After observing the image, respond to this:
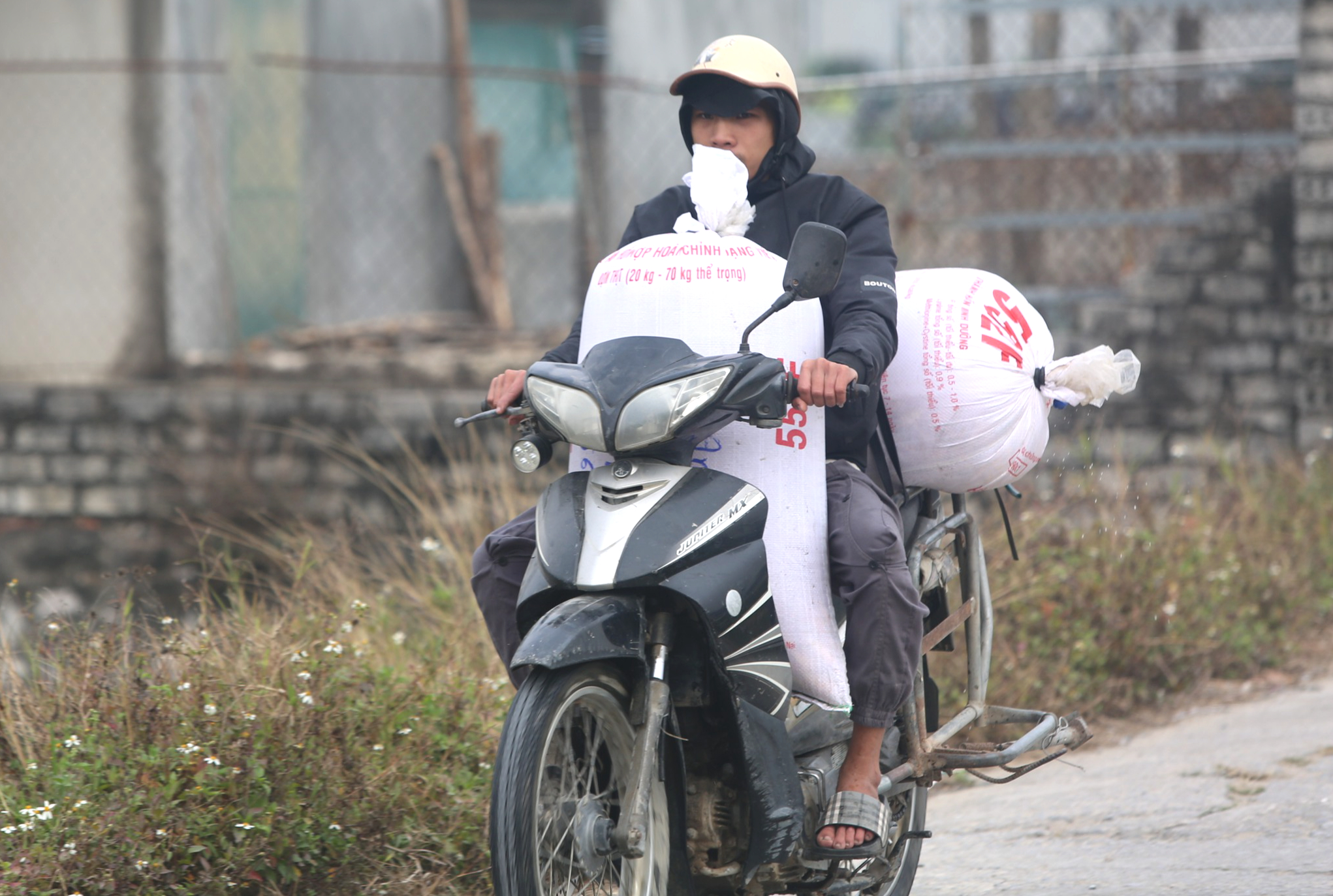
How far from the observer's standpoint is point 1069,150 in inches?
391

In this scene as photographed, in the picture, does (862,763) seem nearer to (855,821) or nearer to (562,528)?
(855,821)

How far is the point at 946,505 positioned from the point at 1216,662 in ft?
8.11

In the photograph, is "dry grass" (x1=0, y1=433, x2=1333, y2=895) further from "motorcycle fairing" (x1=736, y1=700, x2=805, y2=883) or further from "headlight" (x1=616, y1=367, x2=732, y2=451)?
"headlight" (x1=616, y1=367, x2=732, y2=451)

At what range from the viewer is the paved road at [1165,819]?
3.74 metres

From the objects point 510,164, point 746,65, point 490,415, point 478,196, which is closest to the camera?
point 490,415

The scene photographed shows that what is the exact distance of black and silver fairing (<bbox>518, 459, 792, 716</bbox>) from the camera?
8.84ft

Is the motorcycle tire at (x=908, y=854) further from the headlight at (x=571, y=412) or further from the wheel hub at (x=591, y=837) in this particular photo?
the headlight at (x=571, y=412)

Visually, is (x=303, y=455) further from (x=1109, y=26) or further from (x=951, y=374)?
(x=951, y=374)

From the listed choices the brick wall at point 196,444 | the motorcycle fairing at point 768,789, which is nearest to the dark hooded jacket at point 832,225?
the motorcycle fairing at point 768,789

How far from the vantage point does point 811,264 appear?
283 cm

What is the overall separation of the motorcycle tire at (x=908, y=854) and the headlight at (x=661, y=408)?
1234 millimetres

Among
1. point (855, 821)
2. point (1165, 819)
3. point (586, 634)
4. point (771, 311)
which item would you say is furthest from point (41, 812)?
point (1165, 819)

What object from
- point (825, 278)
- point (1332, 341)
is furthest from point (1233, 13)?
point (825, 278)

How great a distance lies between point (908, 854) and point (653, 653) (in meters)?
1.20
